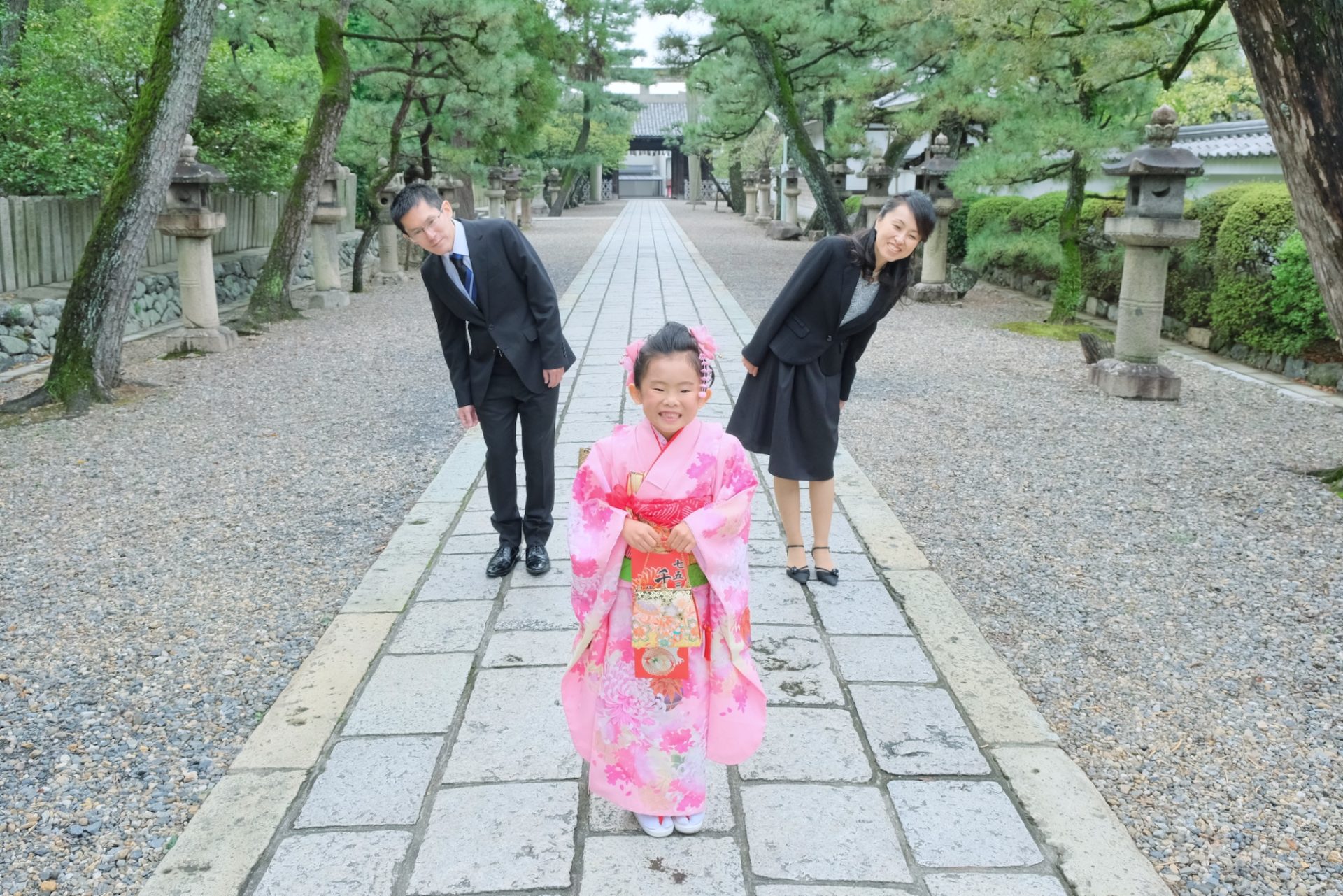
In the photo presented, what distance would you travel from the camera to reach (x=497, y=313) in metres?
3.87

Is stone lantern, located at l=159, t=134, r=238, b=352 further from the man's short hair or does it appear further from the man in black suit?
the man's short hair

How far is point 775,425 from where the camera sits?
3.98 m

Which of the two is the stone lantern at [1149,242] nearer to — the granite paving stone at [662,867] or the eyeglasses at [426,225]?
the eyeglasses at [426,225]

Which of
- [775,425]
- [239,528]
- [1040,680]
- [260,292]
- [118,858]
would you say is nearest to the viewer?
[118,858]

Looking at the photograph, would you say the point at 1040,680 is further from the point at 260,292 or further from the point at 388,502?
the point at 260,292

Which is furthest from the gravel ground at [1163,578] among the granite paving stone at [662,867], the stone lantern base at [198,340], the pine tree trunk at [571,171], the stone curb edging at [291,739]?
the pine tree trunk at [571,171]

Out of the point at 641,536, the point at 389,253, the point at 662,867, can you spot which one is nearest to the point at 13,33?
the point at 389,253

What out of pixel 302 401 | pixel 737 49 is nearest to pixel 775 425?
pixel 302 401

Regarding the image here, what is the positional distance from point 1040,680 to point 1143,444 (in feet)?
11.6

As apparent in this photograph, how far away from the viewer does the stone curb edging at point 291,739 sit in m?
2.46

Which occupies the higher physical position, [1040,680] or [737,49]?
[737,49]

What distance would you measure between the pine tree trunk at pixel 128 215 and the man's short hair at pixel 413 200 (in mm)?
4633

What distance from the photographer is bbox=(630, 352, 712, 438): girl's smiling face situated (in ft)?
7.77

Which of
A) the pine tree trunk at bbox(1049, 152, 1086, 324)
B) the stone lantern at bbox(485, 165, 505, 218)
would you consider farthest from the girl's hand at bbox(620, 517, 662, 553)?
the stone lantern at bbox(485, 165, 505, 218)
